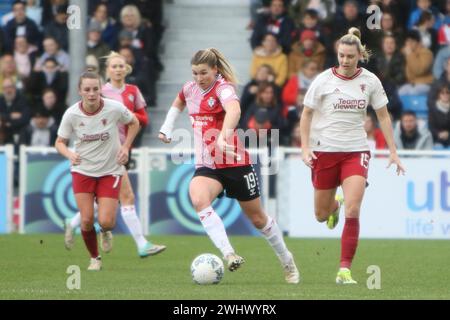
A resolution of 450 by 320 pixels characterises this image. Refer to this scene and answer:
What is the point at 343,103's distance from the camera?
37.4 feet

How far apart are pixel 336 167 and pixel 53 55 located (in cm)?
1057

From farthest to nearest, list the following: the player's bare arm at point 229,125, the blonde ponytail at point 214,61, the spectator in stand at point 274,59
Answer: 1. the spectator in stand at point 274,59
2. the blonde ponytail at point 214,61
3. the player's bare arm at point 229,125

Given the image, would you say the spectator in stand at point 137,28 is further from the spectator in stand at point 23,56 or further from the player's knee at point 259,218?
the player's knee at point 259,218

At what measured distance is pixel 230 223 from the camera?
18328mm

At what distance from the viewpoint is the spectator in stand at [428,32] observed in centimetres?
2072

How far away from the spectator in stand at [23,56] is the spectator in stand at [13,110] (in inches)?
22.4

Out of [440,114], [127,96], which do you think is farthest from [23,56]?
[127,96]

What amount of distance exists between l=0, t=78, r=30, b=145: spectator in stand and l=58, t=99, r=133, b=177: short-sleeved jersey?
7.54 meters

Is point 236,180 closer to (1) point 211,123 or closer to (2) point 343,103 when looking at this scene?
(1) point 211,123

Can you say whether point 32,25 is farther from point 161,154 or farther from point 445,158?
point 445,158

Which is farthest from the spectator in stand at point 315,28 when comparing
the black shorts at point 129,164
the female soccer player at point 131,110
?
the female soccer player at point 131,110

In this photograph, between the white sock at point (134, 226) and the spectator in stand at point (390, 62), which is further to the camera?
the spectator in stand at point (390, 62)

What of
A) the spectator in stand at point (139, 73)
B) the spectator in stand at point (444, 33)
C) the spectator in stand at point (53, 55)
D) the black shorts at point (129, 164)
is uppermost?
the spectator in stand at point (444, 33)

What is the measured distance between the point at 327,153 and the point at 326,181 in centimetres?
27
